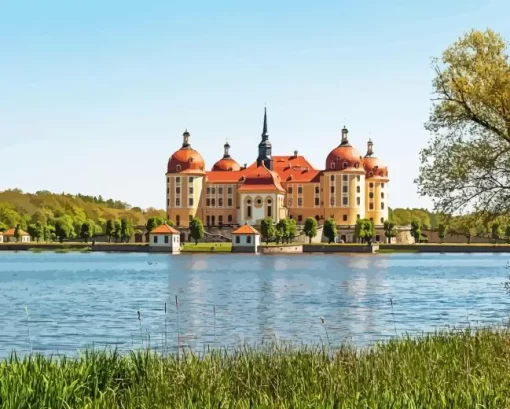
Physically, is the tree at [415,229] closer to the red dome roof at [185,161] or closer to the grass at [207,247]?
the grass at [207,247]

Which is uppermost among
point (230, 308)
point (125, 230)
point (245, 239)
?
point (125, 230)

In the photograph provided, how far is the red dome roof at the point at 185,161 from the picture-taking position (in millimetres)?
142500

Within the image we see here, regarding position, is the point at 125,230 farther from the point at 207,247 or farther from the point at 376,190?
the point at 376,190

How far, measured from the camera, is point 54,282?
5638 centimetres

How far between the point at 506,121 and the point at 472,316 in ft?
38.9

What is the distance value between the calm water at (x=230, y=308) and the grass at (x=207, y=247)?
52.6 metres

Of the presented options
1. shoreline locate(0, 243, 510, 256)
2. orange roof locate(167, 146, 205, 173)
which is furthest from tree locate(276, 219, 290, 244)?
orange roof locate(167, 146, 205, 173)

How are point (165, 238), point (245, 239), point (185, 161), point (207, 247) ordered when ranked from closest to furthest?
point (165, 238) < point (245, 239) < point (207, 247) < point (185, 161)

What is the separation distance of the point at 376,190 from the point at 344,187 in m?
9.04

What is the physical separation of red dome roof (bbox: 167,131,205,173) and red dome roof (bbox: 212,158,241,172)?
16.6 feet

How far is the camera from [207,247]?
397 ft

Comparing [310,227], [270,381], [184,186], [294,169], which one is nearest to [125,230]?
[184,186]

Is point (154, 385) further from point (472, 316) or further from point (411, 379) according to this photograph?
point (472, 316)

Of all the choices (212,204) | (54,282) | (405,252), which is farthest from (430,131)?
(212,204)
